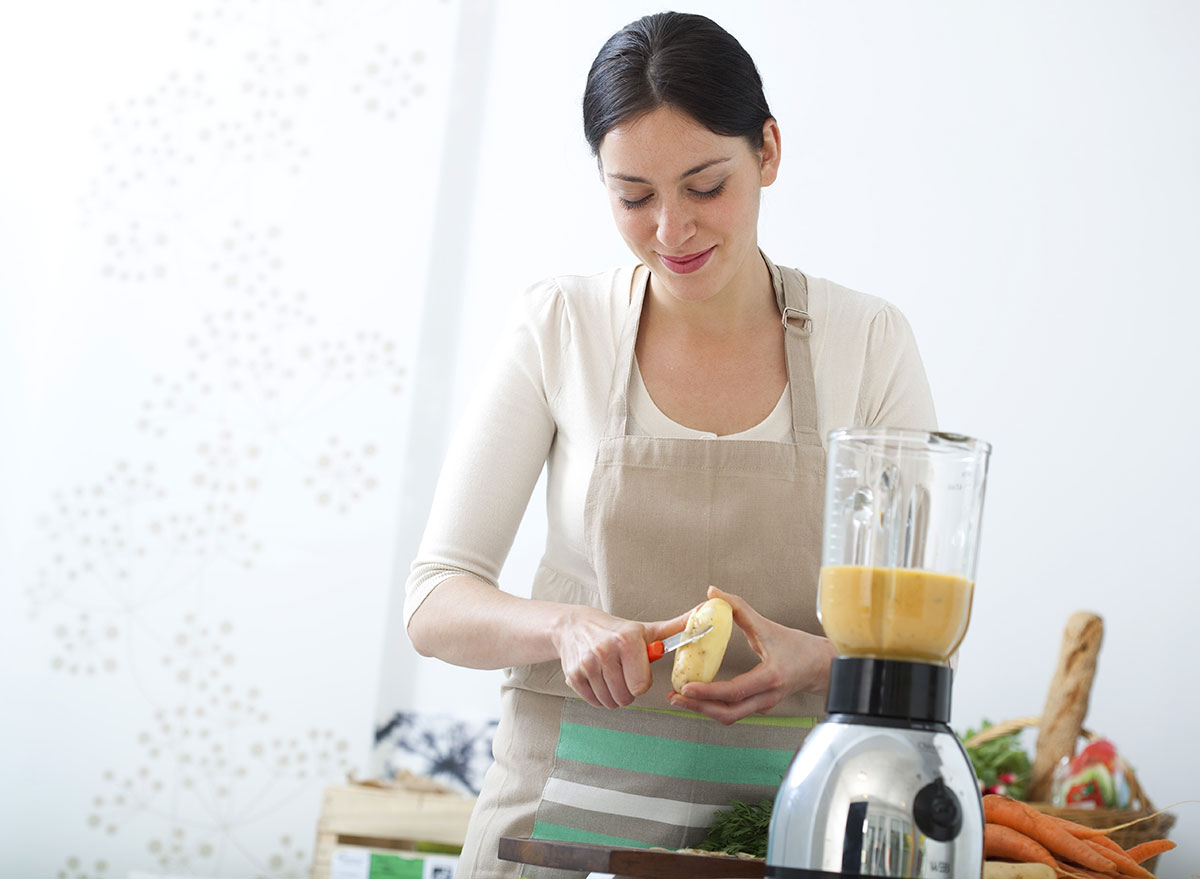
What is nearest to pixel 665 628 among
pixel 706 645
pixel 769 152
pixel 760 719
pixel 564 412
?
pixel 706 645

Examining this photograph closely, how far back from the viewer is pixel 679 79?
4.16ft

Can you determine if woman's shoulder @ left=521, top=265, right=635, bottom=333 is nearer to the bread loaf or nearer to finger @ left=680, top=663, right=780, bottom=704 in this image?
finger @ left=680, top=663, right=780, bottom=704

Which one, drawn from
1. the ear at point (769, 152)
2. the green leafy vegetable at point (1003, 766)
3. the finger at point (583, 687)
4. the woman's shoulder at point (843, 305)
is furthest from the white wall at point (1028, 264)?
the finger at point (583, 687)

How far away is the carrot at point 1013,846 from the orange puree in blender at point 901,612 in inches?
18.1

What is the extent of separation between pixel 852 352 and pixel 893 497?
546mm

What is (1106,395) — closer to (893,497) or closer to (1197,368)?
(1197,368)

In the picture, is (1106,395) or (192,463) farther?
(192,463)

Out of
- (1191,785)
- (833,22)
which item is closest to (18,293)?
(833,22)

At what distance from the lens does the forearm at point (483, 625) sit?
117cm

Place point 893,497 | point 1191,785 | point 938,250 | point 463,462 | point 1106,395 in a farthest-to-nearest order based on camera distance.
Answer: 1. point 938,250
2. point 1106,395
3. point 1191,785
4. point 463,462
5. point 893,497

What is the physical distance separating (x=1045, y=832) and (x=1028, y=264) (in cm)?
175

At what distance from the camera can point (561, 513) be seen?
140 centimetres

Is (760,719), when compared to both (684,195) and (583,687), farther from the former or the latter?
(684,195)

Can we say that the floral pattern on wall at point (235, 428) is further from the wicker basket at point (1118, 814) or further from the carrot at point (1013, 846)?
the carrot at point (1013, 846)
